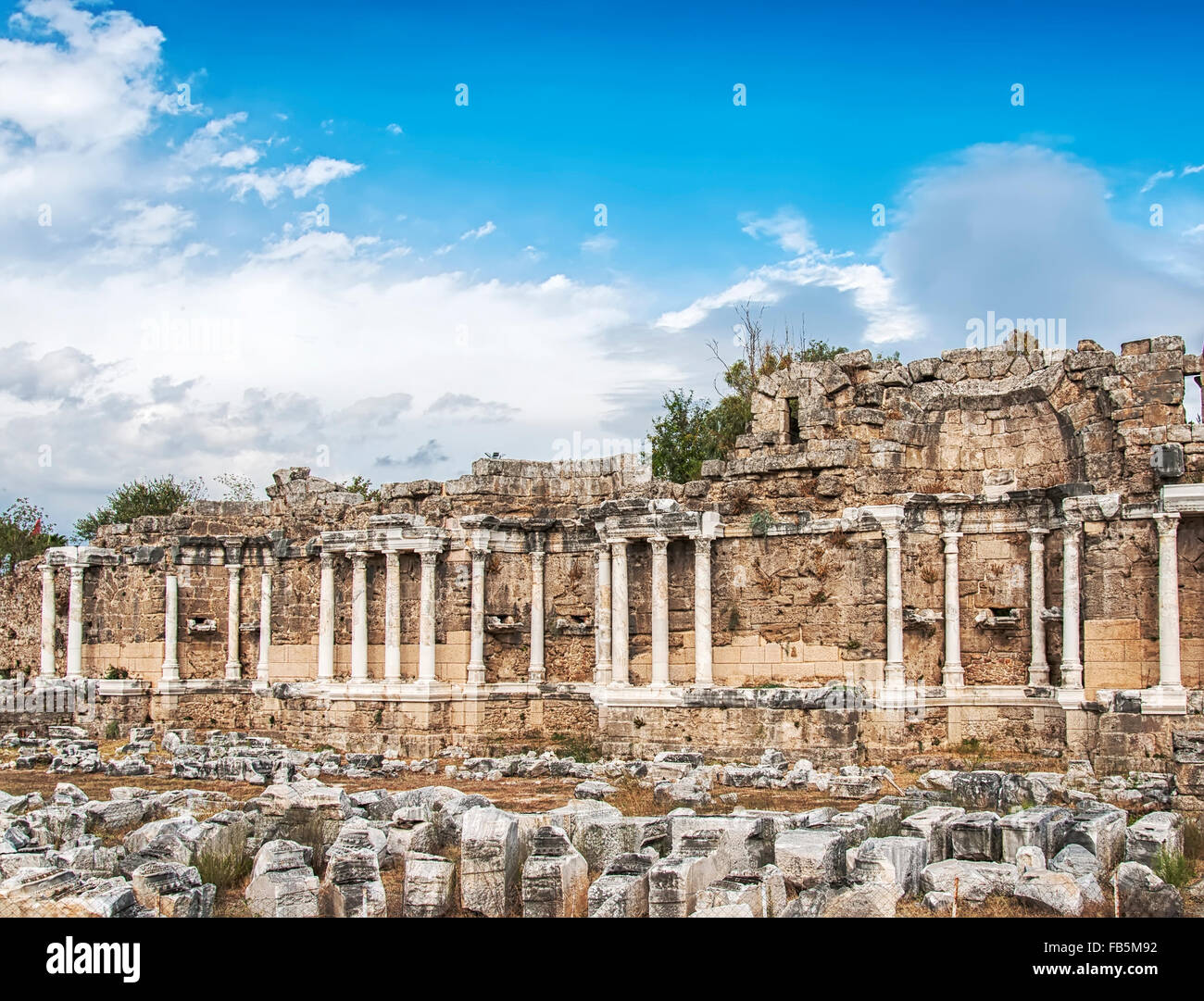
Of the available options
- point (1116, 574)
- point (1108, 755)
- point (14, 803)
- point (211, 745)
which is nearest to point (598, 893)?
point (14, 803)

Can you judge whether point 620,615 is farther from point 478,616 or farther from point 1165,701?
point 1165,701

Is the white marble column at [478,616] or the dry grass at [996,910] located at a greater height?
the white marble column at [478,616]

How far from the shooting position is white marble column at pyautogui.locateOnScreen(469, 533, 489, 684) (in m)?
24.4

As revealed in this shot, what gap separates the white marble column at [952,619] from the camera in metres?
21.2

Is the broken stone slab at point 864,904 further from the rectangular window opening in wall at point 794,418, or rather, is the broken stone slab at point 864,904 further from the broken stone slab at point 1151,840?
the rectangular window opening in wall at point 794,418

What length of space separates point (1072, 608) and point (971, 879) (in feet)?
33.5

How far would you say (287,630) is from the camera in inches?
1111

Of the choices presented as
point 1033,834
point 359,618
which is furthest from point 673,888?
point 359,618

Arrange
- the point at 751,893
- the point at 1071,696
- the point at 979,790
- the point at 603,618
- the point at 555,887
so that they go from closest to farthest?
the point at 751,893, the point at 555,887, the point at 979,790, the point at 1071,696, the point at 603,618

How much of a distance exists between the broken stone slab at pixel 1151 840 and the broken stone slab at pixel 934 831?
63.9 inches

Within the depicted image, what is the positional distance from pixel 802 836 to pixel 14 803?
404 inches

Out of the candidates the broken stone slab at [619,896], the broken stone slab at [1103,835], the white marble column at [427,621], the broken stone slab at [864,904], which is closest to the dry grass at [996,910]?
the broken stone slab at [864,904]

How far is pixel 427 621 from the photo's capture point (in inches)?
959
